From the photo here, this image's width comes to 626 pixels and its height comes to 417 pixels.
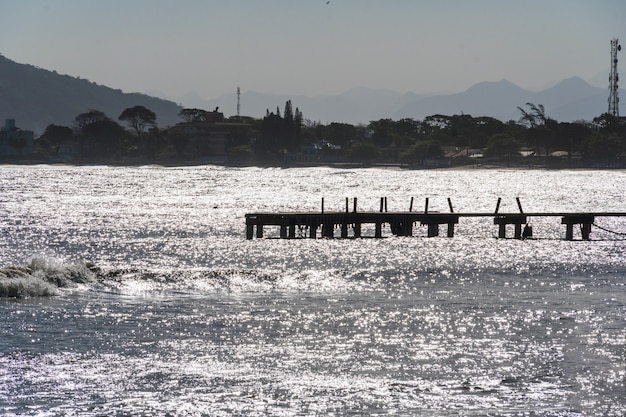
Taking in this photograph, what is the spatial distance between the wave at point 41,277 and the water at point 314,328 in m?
0.11

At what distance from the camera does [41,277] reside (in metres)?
48.2

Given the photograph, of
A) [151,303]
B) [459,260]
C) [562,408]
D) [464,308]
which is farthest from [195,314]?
[459,260]

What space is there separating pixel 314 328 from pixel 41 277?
17.3 m

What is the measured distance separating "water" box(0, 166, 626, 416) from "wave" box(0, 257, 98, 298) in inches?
4.3

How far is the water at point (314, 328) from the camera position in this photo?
2741cm

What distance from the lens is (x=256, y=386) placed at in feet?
93.8

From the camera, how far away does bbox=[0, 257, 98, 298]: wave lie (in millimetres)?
45469

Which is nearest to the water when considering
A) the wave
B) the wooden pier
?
the wave

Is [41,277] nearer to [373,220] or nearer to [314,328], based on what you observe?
[314,328]

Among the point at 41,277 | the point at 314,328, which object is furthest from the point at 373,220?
the point at 314,328

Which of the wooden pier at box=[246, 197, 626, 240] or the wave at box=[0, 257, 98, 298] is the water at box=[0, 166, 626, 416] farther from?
the wooden pier at box=[246, 197, 626, 240]

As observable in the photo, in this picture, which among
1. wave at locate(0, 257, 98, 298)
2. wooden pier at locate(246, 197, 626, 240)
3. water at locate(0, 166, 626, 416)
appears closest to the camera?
water at locate(0, 166, 626, 416)

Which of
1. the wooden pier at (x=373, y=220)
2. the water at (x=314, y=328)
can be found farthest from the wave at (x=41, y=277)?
the wooden pier at (x=373, y=220)

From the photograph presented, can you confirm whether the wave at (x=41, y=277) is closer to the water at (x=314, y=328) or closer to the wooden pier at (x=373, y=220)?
the water at (x=314, y=328)
